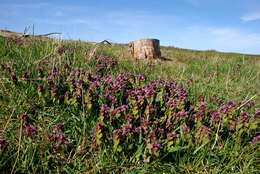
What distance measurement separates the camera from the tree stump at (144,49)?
45.8 ft

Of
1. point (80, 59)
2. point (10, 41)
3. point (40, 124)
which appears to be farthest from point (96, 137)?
point (10, 41)

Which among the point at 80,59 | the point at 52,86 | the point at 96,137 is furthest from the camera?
the point at 80,59

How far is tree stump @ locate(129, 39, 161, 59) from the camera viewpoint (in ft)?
45.8

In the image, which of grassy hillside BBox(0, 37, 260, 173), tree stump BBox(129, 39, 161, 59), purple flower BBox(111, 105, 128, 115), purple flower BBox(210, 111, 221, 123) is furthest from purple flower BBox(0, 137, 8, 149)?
tree stump BBox(129, 39, 161, 59)

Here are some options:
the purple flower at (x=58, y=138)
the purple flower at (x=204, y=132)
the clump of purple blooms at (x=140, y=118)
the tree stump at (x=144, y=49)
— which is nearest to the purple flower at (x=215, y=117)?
the clump of purple blooms at (x=140, y=118)

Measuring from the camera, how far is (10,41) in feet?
22.8

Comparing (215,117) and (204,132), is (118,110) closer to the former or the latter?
(204,132)

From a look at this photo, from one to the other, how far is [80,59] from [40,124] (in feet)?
8.50

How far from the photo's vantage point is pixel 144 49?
14.0 m

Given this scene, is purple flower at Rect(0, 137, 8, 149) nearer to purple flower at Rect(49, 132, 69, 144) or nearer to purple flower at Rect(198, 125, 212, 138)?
purple flower at Rect(49, 132, 69, 144)

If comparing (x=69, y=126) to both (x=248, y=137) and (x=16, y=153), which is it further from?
(x=248, y=137)

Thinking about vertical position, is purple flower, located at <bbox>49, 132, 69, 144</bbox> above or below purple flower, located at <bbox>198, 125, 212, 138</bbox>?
below

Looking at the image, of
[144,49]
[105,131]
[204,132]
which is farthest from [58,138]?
[144,49]

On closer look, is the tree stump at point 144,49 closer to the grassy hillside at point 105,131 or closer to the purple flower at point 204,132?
the grassy hillside at point 105,131
